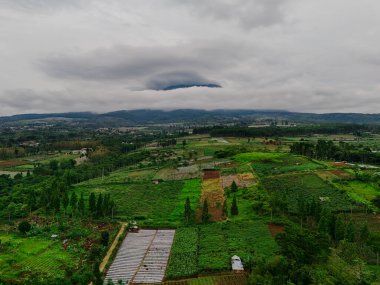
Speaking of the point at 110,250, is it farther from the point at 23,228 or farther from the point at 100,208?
the point at 23,228

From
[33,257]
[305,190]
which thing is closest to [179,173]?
[305,190]

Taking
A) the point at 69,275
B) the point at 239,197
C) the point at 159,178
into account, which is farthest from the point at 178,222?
the point at 159,178

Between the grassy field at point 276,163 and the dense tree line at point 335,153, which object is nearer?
the grassy field at point 276,163

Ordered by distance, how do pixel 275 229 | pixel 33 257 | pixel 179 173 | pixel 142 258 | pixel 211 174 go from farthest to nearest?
pixel 179 173
pixel 211 174
pixel 275 229
pixel 142 258
pixel 33 257

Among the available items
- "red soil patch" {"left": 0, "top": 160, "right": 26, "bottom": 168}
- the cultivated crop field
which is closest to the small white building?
the cultivated crop field

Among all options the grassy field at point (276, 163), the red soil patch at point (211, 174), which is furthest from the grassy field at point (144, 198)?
the grassy field at point (276, 163)

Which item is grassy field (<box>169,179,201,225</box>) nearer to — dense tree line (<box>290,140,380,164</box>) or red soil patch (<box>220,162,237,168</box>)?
red soil patch (<box>220,162,237,168</box>)

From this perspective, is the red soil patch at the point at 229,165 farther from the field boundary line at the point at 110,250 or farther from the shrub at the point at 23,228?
the shrub at the point at 23,228
